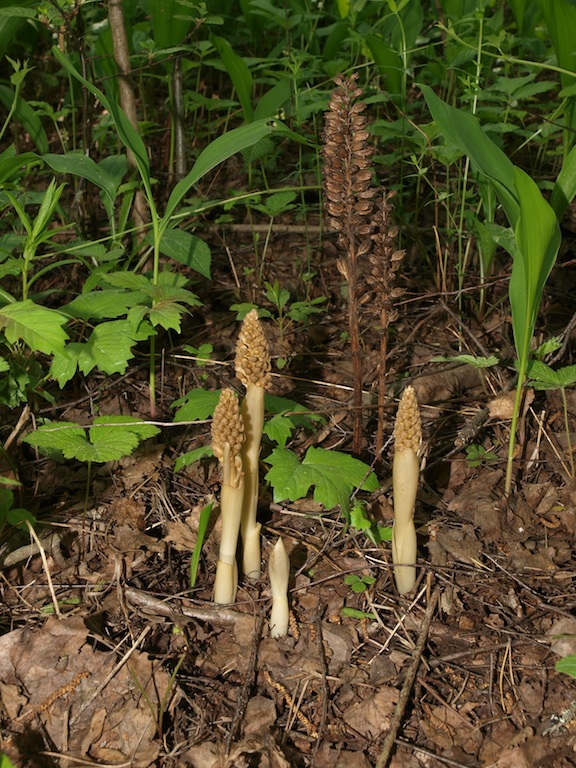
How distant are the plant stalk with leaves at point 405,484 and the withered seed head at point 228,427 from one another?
37cm

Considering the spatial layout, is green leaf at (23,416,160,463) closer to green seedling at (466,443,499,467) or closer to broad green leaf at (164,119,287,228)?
broad green leaf at (164,119,287,228)

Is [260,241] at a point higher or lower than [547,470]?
higher

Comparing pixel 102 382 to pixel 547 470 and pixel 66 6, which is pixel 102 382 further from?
pixel 547 470

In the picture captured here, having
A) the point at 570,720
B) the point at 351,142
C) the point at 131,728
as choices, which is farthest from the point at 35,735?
the point at 351,142

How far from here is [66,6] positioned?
2.44m

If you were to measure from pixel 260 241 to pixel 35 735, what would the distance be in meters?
2.19

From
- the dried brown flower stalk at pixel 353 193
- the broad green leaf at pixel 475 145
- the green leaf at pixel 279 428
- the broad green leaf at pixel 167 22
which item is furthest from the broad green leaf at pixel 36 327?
the broad green leaf at pixel 167 22

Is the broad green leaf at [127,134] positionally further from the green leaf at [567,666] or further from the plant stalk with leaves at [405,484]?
the green leaf at [567,666]

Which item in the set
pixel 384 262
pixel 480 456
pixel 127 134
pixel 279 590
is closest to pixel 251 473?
pixel 279 590

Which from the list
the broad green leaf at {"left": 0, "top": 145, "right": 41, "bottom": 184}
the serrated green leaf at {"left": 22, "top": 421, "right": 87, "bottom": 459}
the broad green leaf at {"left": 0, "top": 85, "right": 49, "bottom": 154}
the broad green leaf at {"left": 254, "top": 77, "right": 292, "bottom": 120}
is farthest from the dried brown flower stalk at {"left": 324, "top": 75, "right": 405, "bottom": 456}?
the broad green leaf at {"left": 0, "top": 85, "right": 49, "bottom": 154}

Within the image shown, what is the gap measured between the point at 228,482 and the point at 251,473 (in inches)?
3.8

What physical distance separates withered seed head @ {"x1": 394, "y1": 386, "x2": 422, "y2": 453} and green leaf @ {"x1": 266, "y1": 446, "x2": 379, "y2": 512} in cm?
15

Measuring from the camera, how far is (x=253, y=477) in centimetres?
180

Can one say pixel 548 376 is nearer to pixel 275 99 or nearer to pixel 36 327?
pixel 36 327
